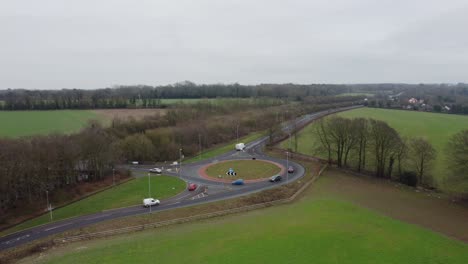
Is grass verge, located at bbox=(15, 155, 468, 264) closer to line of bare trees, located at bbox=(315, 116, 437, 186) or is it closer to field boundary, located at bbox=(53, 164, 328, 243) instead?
field boundary, located at bbox=(53, 164, 328, 243)

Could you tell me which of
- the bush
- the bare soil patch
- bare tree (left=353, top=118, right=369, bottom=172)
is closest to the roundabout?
the bare soil patch

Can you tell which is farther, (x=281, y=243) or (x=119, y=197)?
(x=119, y=197)

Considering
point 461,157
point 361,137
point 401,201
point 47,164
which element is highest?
point 361,137

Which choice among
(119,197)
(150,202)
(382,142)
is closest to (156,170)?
(119,197)

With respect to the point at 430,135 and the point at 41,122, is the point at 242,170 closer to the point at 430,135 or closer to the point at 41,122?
the point at 430,135

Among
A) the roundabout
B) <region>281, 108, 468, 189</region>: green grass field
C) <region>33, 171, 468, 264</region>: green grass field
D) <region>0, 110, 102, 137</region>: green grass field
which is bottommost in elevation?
<region>33, 171, 468, 264</region>: green grass field

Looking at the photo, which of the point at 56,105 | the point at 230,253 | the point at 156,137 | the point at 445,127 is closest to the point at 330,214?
the point at 230,253
